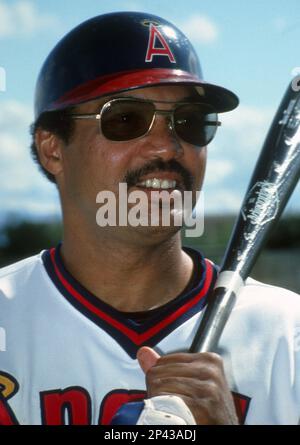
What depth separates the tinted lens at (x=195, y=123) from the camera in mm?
2275

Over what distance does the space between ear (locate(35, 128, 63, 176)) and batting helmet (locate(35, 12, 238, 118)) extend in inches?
5.3

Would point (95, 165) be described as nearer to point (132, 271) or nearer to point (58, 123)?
point (58, 123)

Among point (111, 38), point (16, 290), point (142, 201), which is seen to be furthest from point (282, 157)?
point (16, 290)

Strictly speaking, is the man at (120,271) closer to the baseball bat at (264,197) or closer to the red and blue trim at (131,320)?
the red and blue trim at (131,320)

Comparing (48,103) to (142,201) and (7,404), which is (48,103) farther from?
(7,404)

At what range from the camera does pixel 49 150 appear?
2584 millimetres

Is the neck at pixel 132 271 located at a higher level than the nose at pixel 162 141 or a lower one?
lower

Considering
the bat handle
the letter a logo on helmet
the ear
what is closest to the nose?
the letter a logo on helmet

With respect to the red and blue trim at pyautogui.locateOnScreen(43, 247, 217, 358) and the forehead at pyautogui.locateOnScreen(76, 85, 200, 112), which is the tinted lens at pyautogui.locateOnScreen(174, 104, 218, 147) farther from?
the red and blue trim at pyautogui.locateOnScreen(43, 247, 217, 358)

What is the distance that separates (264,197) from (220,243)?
1464 centimetres

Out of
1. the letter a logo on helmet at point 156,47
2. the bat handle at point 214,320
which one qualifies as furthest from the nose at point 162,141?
the bat handle at point 214,320

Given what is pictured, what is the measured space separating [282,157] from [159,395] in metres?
0.85

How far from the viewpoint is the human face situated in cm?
225

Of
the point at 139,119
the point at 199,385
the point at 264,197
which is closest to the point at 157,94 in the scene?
the point at 139,119
